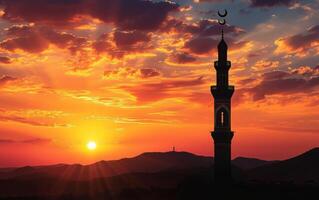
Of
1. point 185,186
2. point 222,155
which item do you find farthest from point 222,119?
point 185,186

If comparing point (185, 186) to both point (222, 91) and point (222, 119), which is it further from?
point (222, 91)

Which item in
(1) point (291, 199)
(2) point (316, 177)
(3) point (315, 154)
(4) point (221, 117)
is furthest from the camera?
(3) point (315, 154)

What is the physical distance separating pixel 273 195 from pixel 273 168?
263ft

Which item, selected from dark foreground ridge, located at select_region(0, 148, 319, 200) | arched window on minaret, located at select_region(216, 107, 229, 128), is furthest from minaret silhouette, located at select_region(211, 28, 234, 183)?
dark foreground ridge, located at select_region(0, 148, 319, 200)

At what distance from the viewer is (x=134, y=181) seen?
121938 millimetres

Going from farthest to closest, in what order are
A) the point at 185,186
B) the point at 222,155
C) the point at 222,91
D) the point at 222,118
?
the point at 222,118, the point at 222,91, the point at 222,155, the point at 185,186

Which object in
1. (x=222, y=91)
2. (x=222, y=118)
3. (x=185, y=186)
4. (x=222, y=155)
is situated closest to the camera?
(x=185, y=186)

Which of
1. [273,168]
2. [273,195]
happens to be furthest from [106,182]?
[273,195]

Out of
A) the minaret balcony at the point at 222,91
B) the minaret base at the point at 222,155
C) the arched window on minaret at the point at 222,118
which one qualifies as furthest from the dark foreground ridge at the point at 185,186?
the minaret balcony at the point at 222,91

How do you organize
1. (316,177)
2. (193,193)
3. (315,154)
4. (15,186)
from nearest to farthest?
(193,193)
(316,177)
(15,186)
(315,154)

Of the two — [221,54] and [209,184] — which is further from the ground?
[221,54]

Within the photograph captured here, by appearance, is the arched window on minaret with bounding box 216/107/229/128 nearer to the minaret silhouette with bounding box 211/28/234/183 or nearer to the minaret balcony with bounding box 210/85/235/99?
the minaret silhouette with bounding box 211/28/234/183

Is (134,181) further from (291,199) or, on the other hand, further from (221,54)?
(291,199)

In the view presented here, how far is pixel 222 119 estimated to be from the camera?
72250 mm
